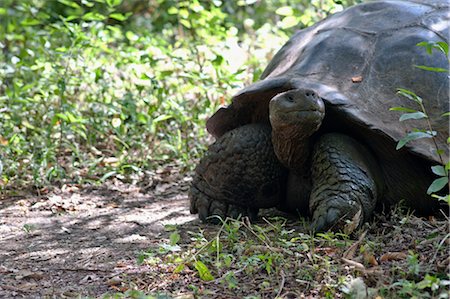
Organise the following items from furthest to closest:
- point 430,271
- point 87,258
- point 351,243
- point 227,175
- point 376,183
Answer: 1. point 227,175
2. point 376,183
3. point 87,258
4. point 351,243
5. point 430,271

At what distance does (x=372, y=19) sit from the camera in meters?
3.84

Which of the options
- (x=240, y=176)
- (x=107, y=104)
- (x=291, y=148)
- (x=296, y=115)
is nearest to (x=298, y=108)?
(x=296, y=115)

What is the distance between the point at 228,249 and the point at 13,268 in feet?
2.85

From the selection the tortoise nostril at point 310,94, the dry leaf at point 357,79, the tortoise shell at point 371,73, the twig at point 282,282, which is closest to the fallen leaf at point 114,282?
the twig at point 282,282

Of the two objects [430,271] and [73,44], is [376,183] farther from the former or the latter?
[73,44]

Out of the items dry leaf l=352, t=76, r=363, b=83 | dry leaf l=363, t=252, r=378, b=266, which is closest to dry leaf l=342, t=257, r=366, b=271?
dry leaf l=363, t=252, r=378, b=266

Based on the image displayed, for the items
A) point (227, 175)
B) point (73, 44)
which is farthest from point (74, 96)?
point (227, 175)

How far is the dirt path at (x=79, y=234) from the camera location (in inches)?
112

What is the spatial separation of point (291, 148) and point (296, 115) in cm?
31

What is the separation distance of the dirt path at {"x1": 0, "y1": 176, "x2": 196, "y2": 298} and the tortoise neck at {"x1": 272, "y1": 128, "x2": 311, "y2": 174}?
26.4 inches

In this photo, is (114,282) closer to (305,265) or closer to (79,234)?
(305,265)

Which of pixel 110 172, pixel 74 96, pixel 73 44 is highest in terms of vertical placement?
pixel 73 44

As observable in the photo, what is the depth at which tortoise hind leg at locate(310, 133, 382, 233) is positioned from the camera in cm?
312

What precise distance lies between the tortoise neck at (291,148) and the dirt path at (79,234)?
0.67 meters
